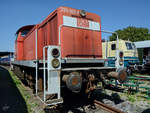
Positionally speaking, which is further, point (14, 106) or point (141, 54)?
point (141, 54)

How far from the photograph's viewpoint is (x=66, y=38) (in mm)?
3871

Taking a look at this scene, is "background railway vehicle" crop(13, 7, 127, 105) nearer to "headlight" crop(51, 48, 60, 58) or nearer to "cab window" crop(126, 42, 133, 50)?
"headlight" crop(51, 48, 60, 58)

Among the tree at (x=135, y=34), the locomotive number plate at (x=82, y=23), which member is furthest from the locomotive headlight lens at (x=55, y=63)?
the tree at (x=135, y=34)

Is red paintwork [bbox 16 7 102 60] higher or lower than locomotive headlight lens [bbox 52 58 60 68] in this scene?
higher

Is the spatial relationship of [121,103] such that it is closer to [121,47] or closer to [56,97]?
[56,97]

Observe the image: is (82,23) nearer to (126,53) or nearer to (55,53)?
(55,53)

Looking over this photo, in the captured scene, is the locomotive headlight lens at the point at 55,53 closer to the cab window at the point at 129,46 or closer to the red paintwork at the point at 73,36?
the red paintwork at the point at 73,36

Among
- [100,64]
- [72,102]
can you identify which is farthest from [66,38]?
[72,102]

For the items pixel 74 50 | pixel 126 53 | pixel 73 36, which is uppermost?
pixel 73 36

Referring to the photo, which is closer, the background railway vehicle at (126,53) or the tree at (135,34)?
the background railway vehicle at (126,53)

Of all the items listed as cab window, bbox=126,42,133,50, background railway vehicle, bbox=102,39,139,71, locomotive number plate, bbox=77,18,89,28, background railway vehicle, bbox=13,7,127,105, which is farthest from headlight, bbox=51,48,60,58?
cab window, bbox=126,42,133,50

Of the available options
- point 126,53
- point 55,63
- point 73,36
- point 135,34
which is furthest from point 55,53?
point 135,34

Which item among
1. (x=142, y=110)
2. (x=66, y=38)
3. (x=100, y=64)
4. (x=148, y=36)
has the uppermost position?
(x=148, y=36)

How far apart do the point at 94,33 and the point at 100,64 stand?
1001 millimetres
